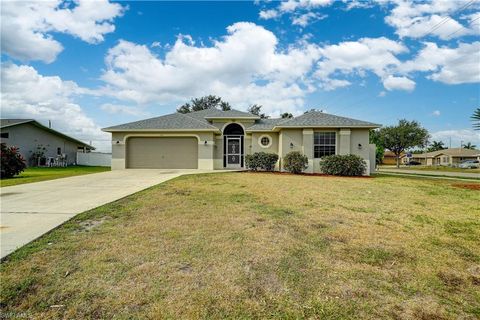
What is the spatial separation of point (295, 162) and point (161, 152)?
1008 centimetres

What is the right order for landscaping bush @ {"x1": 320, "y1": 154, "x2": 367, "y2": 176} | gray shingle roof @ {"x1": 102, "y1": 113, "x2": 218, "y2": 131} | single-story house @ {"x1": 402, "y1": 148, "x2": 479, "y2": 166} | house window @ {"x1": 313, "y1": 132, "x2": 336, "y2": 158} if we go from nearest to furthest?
landscaping bush @ {"x1": 320, "y1": 154, "x2": 367, "y2": 176}
house window @ {"x1": 313, "y1": 132, "x2": 336, "y2": 158}
gray shingle roof @ {"x1": 102, "y1": 113, "x2": 218, "y2": 131}
single-story house @ {"x1": 402, "y1": 148, "x2": 479, "y2": 166}

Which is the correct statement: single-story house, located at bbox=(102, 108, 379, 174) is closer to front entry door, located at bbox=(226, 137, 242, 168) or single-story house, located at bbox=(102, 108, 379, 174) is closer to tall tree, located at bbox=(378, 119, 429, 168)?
front entry door, located at bbox=(226, 137, 242, 168)

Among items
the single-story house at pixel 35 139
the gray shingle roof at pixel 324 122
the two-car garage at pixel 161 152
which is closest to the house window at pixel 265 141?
the gray shingle roof at pixel 324 122

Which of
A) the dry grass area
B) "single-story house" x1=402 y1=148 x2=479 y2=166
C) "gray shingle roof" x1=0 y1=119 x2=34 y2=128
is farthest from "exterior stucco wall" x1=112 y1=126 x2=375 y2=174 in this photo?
"single-story house" x1=402 y1=148 x2=479 y2=166

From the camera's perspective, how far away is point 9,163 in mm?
14094

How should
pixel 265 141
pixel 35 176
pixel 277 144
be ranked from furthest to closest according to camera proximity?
pixel 265 141 < pixel 277 144 < pixel 35 176

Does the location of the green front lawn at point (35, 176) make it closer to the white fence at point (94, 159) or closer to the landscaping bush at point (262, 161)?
the landscaping bush at point (262, 161)

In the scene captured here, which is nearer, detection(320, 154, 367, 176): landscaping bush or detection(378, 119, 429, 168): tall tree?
detection(320, 154, 367, 176): landscaping bush

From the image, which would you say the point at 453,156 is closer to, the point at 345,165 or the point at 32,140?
the point at 345,165

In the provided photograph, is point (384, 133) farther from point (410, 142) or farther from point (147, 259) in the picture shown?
point (147, 259)

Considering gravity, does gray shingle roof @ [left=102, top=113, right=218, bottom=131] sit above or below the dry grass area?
above

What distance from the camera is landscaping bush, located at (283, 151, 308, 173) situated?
17141 mm

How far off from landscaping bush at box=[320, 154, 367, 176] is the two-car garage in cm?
972

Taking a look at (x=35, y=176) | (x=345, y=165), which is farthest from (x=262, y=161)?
(x=35, y=176)
